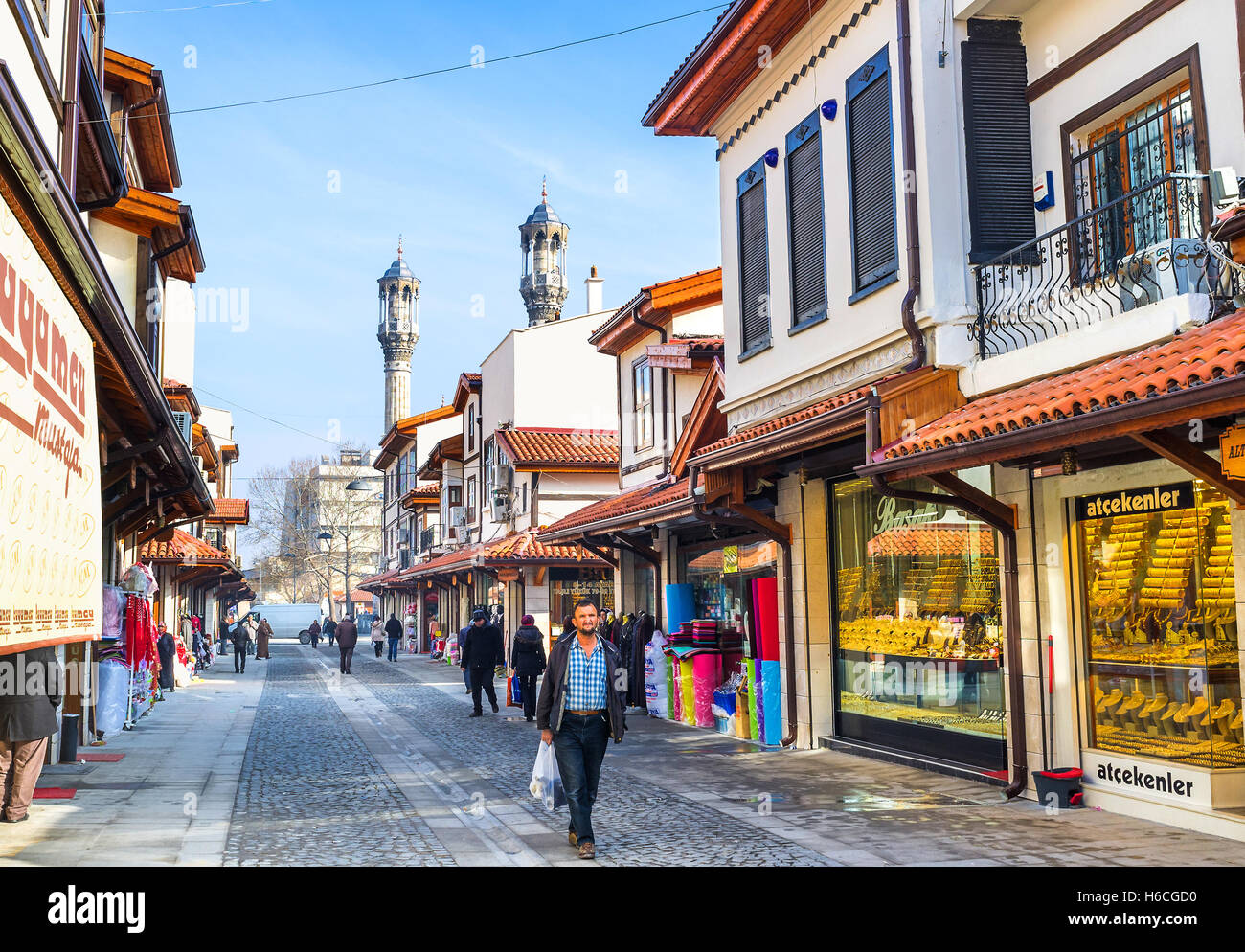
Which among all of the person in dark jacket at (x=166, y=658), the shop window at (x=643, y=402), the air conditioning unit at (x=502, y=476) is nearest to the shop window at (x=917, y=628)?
the shop window at (x=643, y=402)

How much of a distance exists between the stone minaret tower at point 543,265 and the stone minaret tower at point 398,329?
52.1ft

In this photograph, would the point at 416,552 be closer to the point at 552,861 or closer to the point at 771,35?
the point at 771,35

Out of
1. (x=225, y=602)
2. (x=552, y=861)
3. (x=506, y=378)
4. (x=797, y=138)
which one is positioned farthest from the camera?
(x=225, y=602)

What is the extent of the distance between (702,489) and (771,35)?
18.5 ft

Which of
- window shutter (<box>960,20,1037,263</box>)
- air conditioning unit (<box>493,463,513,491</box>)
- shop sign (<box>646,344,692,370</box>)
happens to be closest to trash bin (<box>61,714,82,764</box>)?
shop sign (<box>646,344,692,370</box>)

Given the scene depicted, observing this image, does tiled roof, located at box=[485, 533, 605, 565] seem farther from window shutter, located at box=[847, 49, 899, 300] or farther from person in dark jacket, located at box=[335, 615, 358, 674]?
window shutter, located at box=[847, 49, 899, 300]

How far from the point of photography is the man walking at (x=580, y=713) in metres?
8.25

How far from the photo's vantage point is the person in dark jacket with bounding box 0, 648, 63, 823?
370 inches

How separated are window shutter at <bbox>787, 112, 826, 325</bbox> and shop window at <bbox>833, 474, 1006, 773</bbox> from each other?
89.3 inches

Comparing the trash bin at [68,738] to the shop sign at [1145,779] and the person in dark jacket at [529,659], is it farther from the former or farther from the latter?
the shop sign at [1145,779]

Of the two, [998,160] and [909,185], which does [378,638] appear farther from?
[998,160]

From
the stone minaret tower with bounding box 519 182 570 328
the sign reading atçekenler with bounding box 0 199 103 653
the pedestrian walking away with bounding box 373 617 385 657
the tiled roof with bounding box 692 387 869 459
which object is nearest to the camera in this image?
the sign reading atçekenler with bounding box 0 199 103 653

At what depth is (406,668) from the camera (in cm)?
3834

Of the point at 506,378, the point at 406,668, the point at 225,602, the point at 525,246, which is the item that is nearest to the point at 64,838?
the point at 506,378
